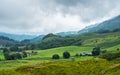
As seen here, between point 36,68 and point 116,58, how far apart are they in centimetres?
5005

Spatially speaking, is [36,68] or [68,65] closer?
[36,68]

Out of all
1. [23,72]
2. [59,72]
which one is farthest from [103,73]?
[23,72]

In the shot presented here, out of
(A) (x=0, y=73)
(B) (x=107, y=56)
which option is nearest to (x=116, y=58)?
(B) (x=107, y=56)

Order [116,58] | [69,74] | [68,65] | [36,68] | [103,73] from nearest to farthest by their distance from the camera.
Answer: [103,73]
[69,74]
[36,68]
[68,65]
[116,58]

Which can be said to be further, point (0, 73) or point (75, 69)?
point (75, 69)

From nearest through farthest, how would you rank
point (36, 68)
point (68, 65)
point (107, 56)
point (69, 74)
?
point (69, 74), point (36, 68), point (68, 65), point (107, 56)

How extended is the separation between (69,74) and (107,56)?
163 ft

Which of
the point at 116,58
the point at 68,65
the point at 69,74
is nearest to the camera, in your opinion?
the point at 69,74

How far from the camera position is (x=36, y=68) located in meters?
130

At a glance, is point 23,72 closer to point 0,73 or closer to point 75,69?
point 0,73

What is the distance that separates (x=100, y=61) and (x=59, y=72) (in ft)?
99.1

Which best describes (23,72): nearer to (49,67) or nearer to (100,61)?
(49,67)

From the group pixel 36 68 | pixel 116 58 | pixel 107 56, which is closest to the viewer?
pixel 36 68

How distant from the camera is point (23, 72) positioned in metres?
127
